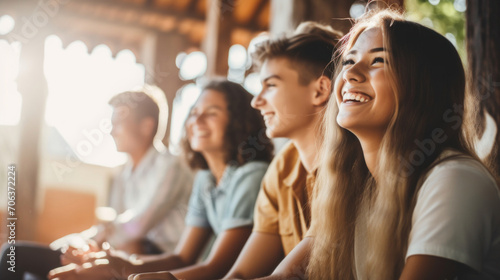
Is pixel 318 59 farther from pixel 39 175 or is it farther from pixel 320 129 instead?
pixel 39 175

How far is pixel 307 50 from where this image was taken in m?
1.70

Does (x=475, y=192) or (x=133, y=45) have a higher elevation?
(x=133, y=45)

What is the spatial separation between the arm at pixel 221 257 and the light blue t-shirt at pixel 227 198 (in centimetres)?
3

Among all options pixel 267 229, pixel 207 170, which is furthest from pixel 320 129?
pixel 207 170

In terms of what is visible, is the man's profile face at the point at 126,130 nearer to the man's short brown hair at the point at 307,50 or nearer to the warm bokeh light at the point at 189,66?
the man's short brown hair at the point at 307,50

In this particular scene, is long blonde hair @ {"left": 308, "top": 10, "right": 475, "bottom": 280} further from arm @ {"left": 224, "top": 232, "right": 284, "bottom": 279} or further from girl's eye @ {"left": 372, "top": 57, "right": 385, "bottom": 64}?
arm @ {"left": 224, "top": 232, "right": 284, "bottom": 279}

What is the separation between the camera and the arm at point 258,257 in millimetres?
1588

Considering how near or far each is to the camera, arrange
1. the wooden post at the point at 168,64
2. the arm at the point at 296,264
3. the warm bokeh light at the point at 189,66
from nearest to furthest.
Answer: the arm at the point at 296,264 → the warm bokeh light at the point at 189,66 → the wooden post at the point at 168,64

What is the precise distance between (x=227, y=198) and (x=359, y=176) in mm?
795

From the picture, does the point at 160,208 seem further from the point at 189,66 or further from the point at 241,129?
the point at 189,66

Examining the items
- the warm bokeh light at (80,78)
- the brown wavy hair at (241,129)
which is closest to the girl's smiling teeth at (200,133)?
the brown wavy hair at (241,129)

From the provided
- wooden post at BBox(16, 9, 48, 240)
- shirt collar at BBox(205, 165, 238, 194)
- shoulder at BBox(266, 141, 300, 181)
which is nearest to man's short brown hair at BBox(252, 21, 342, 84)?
shoulder at BBox(266, 141, 300, 181)

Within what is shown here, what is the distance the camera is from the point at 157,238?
8.69 feet

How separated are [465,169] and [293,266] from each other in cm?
55
